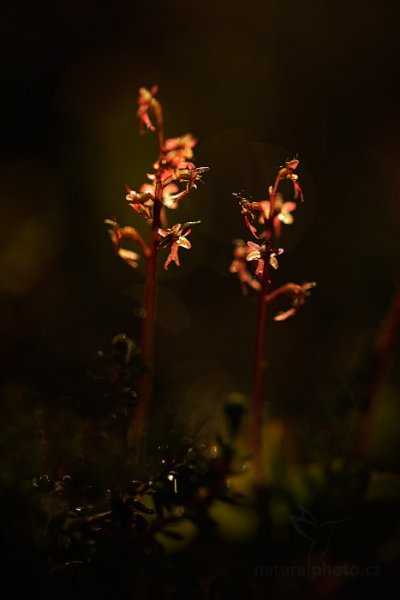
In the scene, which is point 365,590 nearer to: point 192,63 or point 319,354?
point 319,354

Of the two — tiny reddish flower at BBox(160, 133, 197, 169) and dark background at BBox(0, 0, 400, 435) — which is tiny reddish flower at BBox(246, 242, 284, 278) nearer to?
tiny reddish flower at BBox(160, 133, 197, 169)

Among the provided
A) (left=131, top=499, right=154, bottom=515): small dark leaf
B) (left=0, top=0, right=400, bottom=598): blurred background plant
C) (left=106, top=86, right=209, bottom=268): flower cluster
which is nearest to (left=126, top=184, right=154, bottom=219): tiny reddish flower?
(left=106, top=86, right=209, bottom=268): flower cluster

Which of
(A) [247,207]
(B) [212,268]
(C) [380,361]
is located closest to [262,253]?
(A) [247,207]

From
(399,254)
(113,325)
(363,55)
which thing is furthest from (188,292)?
(363,55)

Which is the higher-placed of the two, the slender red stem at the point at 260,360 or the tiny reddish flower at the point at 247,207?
the tiny reddish flower at the point at 247,207

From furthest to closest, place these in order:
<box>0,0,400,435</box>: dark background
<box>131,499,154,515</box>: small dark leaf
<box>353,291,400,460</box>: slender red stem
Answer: <box>0,0,400,435</box>: dark background, <box>353,291,400,460</box>: slender red stem, <box>131,499,154,515</box>: small dark leaf

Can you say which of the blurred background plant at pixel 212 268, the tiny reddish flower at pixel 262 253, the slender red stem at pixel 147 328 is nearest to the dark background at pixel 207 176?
the blurred background plant at pixel 212 268

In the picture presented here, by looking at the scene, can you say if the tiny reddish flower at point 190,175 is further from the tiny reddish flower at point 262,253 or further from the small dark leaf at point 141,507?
the small dark leaf at point 141,507

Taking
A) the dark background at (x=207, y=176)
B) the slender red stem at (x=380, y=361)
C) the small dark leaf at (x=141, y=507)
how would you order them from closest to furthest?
the small dark leaf at (x=141, y=507), the slender red stem at (x=380, y=361), the dark background at (x=207, y=176)
